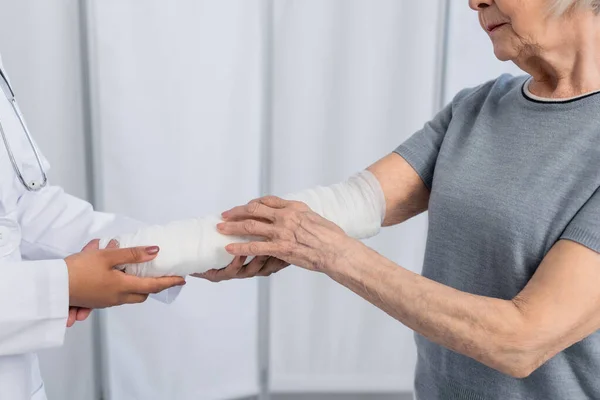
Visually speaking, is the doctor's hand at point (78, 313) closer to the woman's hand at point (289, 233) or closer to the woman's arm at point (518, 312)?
the woman's hand at point (289, 233)

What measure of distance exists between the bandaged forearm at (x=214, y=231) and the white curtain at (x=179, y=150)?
0.74 metres

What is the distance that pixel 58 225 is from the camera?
1208 mm

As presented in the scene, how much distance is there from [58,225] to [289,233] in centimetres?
47

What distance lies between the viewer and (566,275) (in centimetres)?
81

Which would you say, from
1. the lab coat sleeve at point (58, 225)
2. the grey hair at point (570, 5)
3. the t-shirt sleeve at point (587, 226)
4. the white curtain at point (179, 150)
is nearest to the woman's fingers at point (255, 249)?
the lab coat sleeve at point (58, 225)

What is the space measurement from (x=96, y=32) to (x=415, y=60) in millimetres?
940

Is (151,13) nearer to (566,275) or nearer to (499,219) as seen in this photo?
(499,219)

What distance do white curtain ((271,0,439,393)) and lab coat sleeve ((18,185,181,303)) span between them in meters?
0.83

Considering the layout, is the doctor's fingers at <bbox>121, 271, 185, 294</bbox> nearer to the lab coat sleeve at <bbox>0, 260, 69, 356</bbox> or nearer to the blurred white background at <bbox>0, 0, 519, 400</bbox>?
the lab coat sleeve at <bbox>0, 260, 69, 356</bbox>

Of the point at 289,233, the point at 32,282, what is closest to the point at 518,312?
the point at 289,233

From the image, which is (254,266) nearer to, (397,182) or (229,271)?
(229,271)

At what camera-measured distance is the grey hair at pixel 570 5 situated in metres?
0.91

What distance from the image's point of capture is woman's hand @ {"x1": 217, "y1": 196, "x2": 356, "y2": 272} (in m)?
0.97

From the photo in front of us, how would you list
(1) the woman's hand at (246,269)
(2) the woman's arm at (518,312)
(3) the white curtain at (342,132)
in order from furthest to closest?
1. (3) the white curtain at (342,132)
2. (1) the woman's hand at (246,269)
3. (2) the woman's arm at (518,312)
